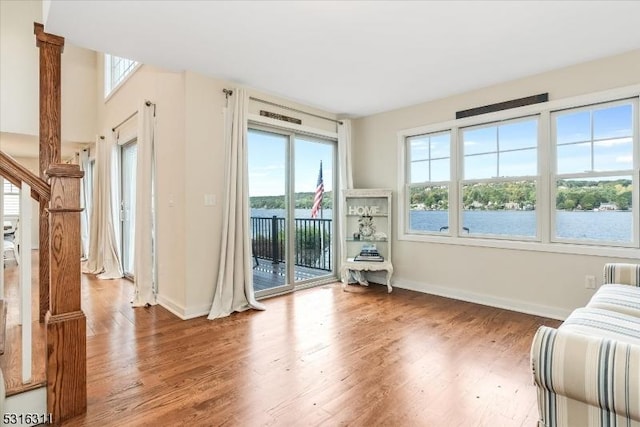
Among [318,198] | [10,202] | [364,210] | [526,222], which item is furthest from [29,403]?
[10,202]

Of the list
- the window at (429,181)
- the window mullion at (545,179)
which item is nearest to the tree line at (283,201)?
the window at (429,181)

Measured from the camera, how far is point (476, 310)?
3.51m

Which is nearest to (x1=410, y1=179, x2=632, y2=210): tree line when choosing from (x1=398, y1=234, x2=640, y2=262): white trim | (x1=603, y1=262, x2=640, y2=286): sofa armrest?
(x1=398, y1=234, x2=640, y2=262): white trim

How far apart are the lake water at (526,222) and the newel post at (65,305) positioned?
7.58ft

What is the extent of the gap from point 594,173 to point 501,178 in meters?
0.82

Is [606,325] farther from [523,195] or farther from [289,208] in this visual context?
[289,208]

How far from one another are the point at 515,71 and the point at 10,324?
5039 mm

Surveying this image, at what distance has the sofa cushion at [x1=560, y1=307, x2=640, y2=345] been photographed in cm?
158

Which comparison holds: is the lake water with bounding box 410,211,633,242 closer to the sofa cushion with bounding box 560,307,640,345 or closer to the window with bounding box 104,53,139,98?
the sofa cushion with bounding box 560,307,640,345

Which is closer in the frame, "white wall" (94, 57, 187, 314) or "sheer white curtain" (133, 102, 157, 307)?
"white wall" (94, 57, 187, 314)

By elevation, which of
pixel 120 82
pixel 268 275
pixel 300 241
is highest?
pixel 120 82

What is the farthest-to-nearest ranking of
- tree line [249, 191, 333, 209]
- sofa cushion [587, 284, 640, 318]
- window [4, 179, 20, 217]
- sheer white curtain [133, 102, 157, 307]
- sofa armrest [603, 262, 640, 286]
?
window [4, 179, 20, 217] < tree line [249, 191, 333, 209] < sheer white curtain [133, 102, 157, 307] < sofa armrest [603, 262, 640, 286] < sofa cushion [587, 284, 640, 318]

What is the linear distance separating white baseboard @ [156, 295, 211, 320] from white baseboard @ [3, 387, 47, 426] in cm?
154

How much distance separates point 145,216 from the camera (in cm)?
372
